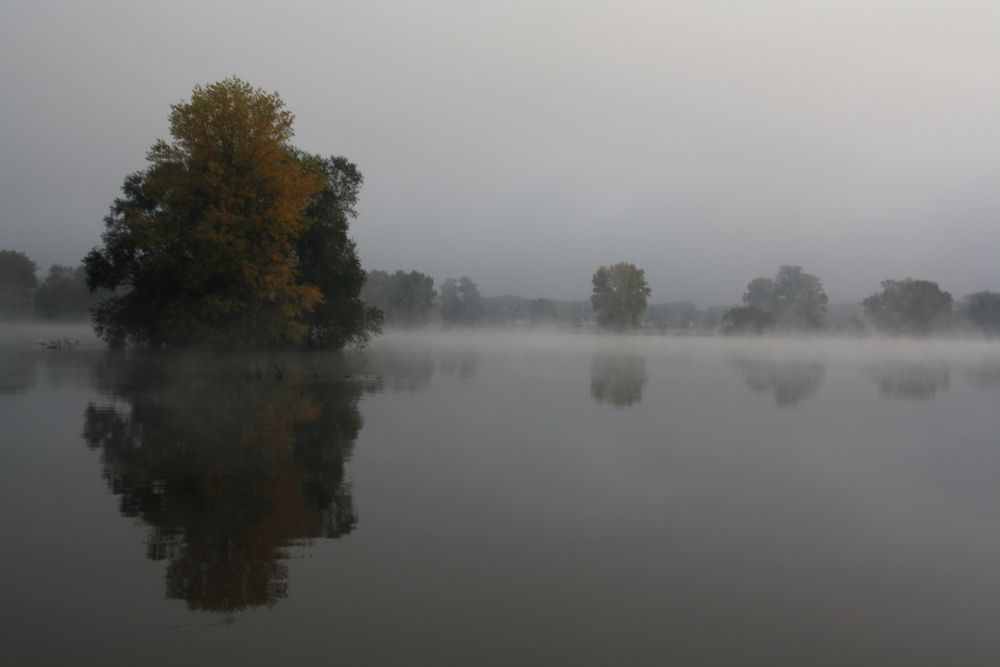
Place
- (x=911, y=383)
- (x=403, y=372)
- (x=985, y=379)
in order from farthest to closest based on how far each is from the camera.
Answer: (x=985, y=379)
(x=911, y=383)
(x=403, y=372)

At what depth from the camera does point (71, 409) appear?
53.4 feet

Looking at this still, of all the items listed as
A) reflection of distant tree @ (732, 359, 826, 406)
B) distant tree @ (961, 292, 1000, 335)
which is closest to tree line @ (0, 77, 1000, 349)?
reflection of distant tree @ (732, 359, 826, 406)

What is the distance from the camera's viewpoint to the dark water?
545cm

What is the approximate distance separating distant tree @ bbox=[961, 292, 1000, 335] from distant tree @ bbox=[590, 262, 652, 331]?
59.7 metres

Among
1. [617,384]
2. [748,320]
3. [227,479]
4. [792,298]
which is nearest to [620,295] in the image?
[748,320]

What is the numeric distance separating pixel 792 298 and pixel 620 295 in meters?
43.9

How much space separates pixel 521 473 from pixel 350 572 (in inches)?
190

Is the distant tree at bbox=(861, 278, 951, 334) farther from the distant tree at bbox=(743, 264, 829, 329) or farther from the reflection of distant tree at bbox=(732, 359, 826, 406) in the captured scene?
the reflection of distant tree at bbox=(732, 359, 826, 406)

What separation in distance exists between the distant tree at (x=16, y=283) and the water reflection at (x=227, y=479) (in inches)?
3571

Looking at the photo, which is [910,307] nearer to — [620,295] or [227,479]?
[620,295]

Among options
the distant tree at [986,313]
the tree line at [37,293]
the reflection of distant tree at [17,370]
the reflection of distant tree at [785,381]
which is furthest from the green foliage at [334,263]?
the distant tree at [986,313]

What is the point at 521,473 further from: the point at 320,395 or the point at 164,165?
the point at 164,165

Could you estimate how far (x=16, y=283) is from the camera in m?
95.0

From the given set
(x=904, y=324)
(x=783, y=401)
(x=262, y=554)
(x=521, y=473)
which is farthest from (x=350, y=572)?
(x=904, y=324)
